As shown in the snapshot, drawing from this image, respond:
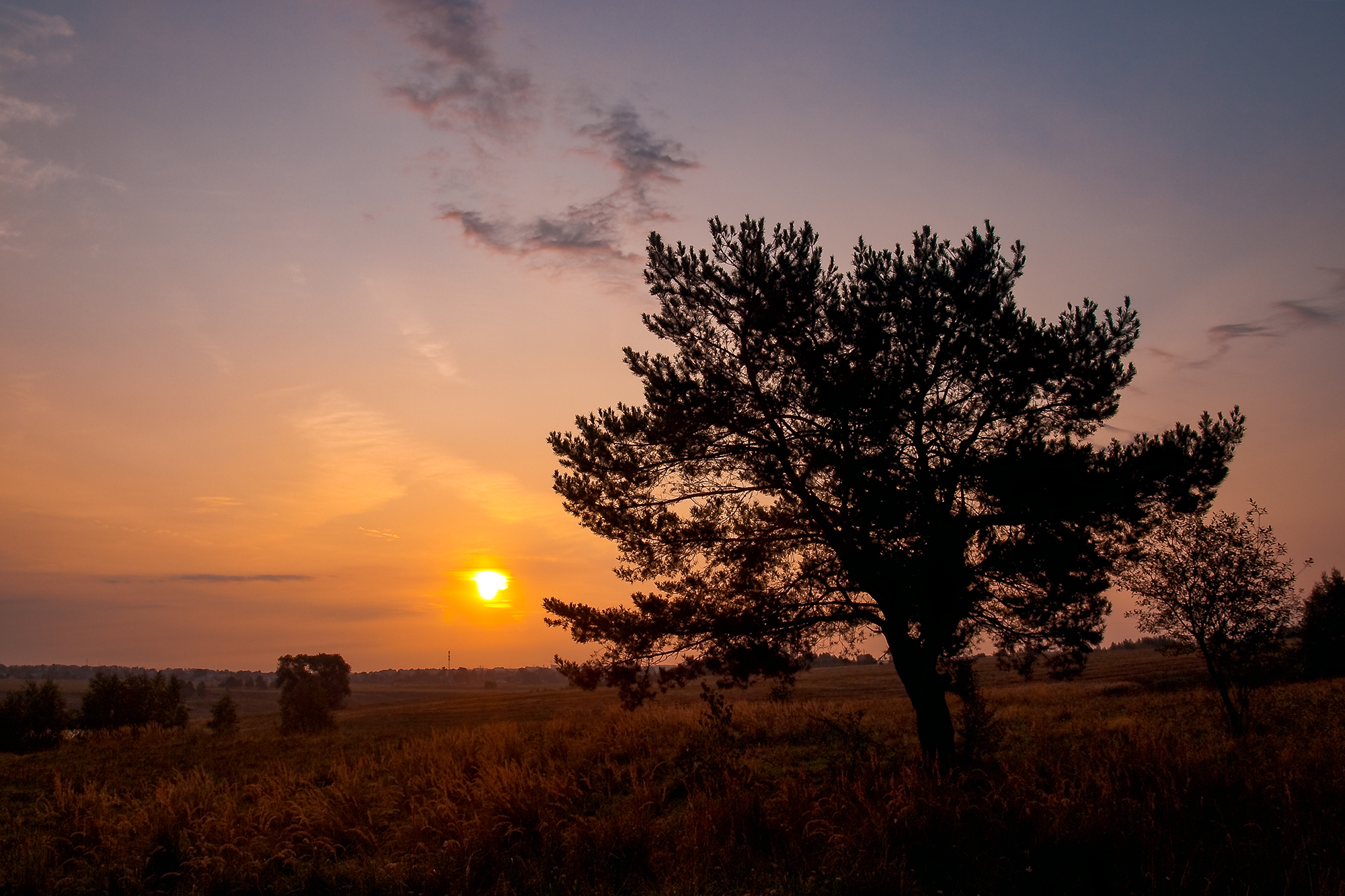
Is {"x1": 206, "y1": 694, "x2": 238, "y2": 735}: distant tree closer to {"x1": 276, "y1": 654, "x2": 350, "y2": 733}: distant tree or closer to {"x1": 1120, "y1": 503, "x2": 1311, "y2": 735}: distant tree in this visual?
{"x1": 276, "y1": 654, "x2": 350, "y2": 733}: distant tree

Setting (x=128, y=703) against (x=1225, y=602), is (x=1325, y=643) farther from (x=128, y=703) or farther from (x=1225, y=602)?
(x=128, y=703)

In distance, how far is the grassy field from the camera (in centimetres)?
652

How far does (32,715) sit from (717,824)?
5791cm

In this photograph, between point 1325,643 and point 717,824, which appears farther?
point 1325,643

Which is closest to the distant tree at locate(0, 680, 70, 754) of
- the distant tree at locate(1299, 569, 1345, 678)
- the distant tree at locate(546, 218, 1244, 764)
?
the distant tree at locate(546, 218, 1244, 764)

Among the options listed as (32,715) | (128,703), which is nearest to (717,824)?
(32,715)

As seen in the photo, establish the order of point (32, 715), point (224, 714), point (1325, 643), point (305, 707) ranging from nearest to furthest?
1. point (1325, 643)
2. point (32, 715)
3. point (224, 714)
4. point (305, 707)

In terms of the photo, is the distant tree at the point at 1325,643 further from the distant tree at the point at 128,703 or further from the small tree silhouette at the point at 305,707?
the distant tree at the point at 128,703

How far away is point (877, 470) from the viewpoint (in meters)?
11.8

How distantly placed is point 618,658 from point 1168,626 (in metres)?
15.0

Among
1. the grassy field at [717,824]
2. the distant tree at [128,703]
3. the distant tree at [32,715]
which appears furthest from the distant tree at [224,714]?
the grassy field at [717,824]

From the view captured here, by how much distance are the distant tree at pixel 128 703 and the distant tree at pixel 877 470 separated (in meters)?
55.1

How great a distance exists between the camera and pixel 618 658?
13.1 metres

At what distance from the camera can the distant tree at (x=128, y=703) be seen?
52781 millimetres
